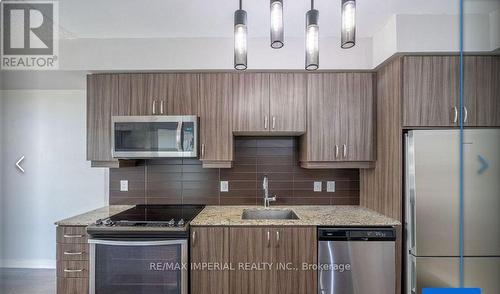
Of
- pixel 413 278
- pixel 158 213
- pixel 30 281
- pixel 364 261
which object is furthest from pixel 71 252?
pixel 413 278

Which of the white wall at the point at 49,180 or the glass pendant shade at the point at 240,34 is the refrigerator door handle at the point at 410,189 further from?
the white wall at the point at 49,180

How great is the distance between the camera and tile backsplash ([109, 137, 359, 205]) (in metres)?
2.75

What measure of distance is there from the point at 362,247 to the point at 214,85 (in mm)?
1830

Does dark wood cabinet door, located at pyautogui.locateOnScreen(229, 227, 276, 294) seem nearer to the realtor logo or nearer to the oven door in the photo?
the oven door

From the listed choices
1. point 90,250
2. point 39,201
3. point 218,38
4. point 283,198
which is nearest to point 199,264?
point 90,250

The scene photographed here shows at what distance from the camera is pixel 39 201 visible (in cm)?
308

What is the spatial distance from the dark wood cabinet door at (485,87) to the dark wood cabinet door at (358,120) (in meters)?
1.74

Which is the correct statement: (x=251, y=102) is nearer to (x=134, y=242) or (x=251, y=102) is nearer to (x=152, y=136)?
(x=152, y=136)

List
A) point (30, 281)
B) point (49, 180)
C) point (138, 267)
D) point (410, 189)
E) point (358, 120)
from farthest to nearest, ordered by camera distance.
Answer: point (49, 180), point (30, 281), point (358, 120), point (138, 267), point (410, 189)

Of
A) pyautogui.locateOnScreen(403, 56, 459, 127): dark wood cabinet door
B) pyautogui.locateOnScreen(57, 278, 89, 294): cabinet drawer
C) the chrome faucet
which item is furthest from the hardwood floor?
pyautogui.locateOnScreen(403, 56, 459, 127): dark wood cabinet door

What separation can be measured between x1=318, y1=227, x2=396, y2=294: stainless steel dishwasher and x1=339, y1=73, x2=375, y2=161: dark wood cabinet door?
2.25 ft

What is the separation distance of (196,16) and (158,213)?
1718 mm

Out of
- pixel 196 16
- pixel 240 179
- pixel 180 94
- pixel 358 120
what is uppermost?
pixel 196 16

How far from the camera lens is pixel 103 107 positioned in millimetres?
2404
